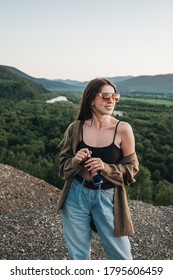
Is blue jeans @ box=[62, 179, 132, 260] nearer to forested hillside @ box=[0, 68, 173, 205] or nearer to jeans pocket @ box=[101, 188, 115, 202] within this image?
jeans pocket @ box=[101, 188, 115, 202]

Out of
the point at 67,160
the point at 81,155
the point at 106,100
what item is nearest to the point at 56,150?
the point at 67,160

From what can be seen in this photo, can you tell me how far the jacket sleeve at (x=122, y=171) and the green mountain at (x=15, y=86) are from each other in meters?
85.4

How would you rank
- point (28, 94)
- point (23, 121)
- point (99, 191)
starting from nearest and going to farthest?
point (99, 191) → point (23, 121) → point (28, 94)

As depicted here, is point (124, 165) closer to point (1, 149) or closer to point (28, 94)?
point (1, 149)

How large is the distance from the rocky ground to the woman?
10.9ft

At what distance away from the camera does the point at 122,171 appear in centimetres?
233

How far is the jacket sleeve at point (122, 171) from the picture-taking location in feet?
7.49

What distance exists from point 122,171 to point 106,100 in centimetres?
44

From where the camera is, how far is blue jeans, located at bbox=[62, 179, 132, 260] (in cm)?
233

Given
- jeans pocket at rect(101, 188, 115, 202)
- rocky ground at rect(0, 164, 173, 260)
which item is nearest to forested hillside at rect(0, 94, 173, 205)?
rocky ground at rect(0, 164, 173, 260)

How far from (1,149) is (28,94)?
62.7 m

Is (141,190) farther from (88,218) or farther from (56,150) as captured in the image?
(56,150)
